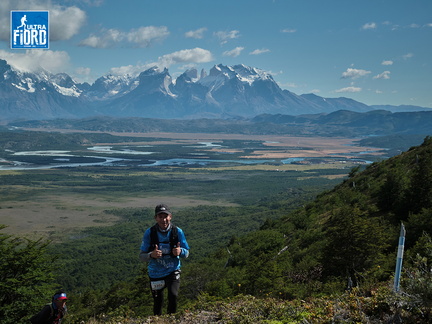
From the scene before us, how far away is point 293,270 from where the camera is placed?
75.3 feet

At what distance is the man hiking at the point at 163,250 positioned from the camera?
9867 millimetres

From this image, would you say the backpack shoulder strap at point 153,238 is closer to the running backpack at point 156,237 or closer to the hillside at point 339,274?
the running backpack at point 156,237

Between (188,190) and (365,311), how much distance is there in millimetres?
158747

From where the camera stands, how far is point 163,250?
9984mm

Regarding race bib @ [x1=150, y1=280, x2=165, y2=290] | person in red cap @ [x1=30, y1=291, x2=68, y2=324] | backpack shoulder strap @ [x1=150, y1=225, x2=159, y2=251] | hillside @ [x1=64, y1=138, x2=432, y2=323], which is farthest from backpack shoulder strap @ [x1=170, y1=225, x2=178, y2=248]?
person in red cap @ [x1=30, y1=291, x2=68, y2=324]

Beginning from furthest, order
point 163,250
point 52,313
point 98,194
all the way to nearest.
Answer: point 98,194, point 163,250, point 52,313

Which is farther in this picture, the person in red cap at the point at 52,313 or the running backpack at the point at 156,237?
the running backpack at the point at 156,237

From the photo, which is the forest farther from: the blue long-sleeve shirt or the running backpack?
the running backpack

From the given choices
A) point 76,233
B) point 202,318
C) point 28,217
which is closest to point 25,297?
point 202,318

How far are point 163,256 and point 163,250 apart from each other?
0.65ft

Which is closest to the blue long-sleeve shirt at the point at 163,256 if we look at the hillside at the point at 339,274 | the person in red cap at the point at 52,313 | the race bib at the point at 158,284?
the race bib at the point at 158,284

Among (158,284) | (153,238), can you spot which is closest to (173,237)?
(153,238)

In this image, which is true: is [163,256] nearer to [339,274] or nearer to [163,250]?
[163,250]

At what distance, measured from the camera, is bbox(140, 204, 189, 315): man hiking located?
32.4 feet
